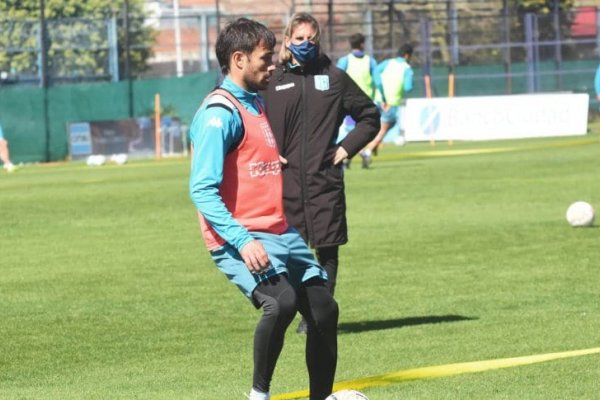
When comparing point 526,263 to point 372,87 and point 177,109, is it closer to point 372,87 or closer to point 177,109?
point 372,87

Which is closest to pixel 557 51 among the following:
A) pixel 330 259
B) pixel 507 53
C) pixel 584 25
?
pixel 507 53

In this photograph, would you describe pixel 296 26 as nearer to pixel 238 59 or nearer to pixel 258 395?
pixel 238 59

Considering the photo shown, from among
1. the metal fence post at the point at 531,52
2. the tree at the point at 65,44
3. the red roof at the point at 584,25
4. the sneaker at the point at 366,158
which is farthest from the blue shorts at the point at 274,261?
the red roof at the point at 584,25

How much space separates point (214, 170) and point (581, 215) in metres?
10.3

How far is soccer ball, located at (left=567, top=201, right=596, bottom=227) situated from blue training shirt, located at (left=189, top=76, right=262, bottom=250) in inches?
400

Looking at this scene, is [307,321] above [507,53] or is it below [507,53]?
below

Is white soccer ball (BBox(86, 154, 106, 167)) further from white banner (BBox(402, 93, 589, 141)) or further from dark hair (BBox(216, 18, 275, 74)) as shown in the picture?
dark hair (BBox(216, 18, 275, 74))

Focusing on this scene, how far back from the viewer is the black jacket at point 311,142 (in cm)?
962

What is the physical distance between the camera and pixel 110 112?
134 feet

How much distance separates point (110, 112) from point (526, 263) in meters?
28.0

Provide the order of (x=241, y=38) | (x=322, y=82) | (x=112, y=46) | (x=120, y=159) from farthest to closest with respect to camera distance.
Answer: (x=112, y=46) < (x=120, y=159) < (x=322, y=82) < (x=241, y=38)

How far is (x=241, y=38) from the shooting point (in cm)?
698

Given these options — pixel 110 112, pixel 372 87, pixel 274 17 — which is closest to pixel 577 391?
pixel 372 87

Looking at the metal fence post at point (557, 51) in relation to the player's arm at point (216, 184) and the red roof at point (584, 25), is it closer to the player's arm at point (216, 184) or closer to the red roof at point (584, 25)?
the red roof at point (584, 25)
